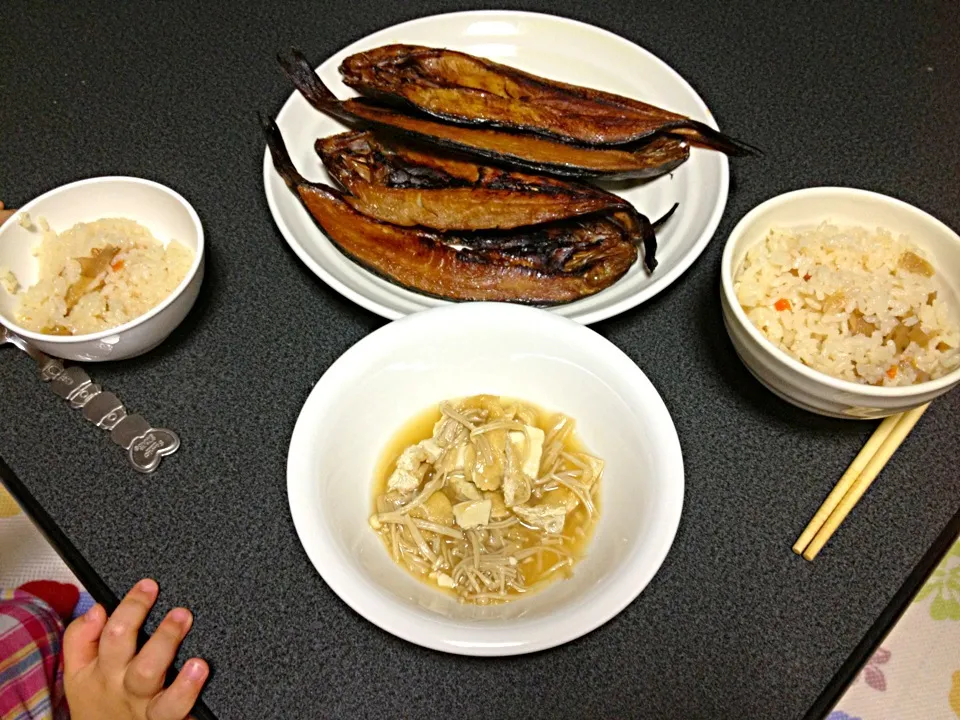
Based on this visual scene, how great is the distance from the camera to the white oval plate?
3.66ft

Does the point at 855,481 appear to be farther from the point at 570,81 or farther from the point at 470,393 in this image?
the point at 570,81

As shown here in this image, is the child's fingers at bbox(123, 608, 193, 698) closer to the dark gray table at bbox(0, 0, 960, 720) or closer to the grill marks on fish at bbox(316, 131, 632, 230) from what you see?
the dark gray table at bbox(0, 0, 960, 720)

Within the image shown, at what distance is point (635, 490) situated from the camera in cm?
93

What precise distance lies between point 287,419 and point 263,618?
12.3 inches

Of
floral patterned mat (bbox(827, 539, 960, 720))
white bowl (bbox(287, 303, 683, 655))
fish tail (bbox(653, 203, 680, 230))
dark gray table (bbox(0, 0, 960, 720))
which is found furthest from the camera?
fish tail (bbox(653, 203, 680, 230))

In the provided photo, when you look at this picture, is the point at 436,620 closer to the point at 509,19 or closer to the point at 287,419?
the point at 287,419

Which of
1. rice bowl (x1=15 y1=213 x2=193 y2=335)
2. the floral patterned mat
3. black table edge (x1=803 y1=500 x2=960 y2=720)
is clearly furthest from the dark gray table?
the floral patterned mat

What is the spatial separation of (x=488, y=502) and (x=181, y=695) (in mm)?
480

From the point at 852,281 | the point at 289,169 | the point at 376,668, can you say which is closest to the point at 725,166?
the point at 852,281

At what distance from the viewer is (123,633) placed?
93cm

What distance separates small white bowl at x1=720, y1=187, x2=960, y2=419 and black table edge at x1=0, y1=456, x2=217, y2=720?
0.94 m

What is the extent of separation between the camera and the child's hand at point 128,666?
2.93 ft

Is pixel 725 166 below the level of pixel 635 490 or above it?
above

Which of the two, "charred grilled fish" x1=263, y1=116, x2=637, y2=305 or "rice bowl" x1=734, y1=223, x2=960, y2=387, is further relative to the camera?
"charred grilled fish" x1=263, y1=116, x2=637, y2=305
